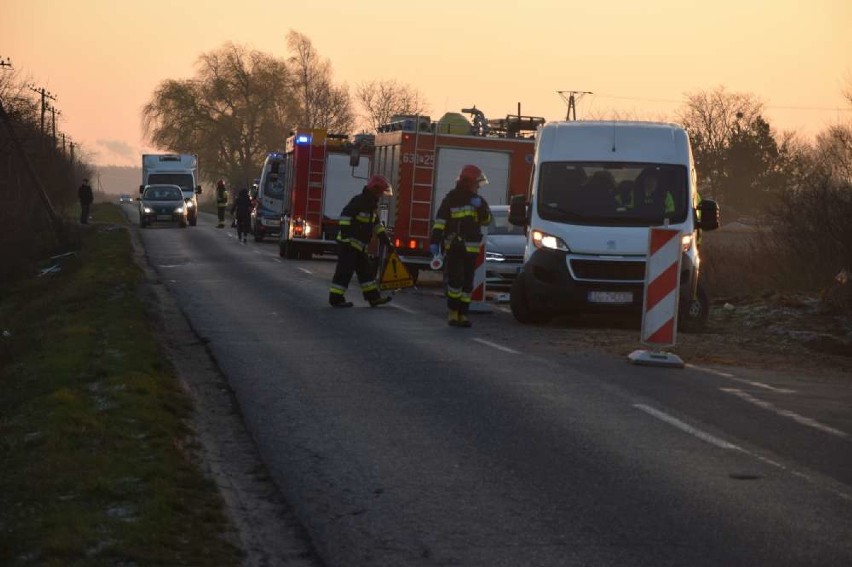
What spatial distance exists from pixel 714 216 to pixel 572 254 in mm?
1868

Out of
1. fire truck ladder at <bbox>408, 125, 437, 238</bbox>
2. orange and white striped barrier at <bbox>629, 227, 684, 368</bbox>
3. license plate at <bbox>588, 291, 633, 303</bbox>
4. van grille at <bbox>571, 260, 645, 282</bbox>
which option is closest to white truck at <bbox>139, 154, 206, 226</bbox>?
fire truck ladder at <bbox>408, 125, 437, 238</bbox>

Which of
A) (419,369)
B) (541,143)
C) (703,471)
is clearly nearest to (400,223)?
(541,143)

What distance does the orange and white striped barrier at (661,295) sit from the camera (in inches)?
571

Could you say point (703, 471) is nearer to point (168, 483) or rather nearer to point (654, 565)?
point (654, 565)

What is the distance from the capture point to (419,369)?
13.4 metres

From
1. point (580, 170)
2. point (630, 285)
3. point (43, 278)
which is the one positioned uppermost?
point (580, 170)

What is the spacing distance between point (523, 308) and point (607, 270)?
48.4 inches

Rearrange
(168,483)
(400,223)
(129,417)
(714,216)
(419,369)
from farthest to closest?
1. (400,223)
2. (714,216)
3. (419,369)
4. (129,417)
5. (168,483)

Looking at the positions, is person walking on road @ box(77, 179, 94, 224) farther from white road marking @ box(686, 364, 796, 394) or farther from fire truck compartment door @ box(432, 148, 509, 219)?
white road marking @ box(686, 364, 796, 394)

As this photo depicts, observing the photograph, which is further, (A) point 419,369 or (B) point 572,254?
(B) point 572,254

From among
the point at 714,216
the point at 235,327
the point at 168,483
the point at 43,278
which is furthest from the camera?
the point at 43,278

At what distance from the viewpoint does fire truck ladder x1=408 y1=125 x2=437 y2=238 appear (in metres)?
27.5

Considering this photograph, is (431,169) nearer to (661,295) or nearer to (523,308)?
(523,308)

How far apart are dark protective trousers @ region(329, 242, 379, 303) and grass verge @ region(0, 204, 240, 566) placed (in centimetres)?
407
